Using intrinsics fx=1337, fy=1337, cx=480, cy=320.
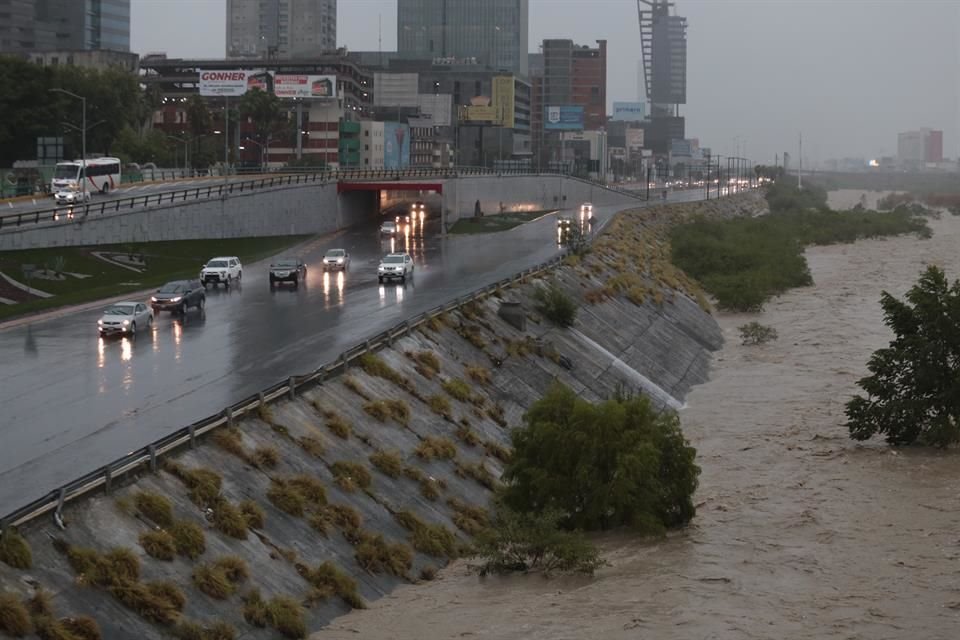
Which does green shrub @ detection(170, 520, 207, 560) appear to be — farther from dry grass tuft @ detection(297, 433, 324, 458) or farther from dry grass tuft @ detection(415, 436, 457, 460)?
dry grass tuft @ detection(415, 436, 457, 460)

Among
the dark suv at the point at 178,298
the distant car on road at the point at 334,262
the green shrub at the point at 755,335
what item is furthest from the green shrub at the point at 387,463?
the green shrub at the point at 755,335

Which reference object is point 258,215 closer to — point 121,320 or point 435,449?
point 121,320

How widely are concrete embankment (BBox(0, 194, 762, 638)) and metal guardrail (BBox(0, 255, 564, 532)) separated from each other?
222mm

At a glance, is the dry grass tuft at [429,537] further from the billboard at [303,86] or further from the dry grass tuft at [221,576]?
the billboard at [303,86]

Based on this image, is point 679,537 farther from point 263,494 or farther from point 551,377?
point 551,377

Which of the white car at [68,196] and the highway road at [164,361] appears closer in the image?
the highway road at [164,361]

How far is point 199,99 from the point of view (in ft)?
459

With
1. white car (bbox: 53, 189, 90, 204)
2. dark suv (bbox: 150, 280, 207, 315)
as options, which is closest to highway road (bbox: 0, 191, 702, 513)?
dark suv (bbox: 150, 280, 207, 315)

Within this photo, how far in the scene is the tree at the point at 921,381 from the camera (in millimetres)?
38844

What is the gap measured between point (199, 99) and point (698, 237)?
6051cm

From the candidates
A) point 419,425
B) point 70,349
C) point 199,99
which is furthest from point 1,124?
point 419,425

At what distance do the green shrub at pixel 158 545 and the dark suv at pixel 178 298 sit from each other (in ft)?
88.2

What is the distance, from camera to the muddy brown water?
2434 centimetres

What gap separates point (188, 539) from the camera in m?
23.4
